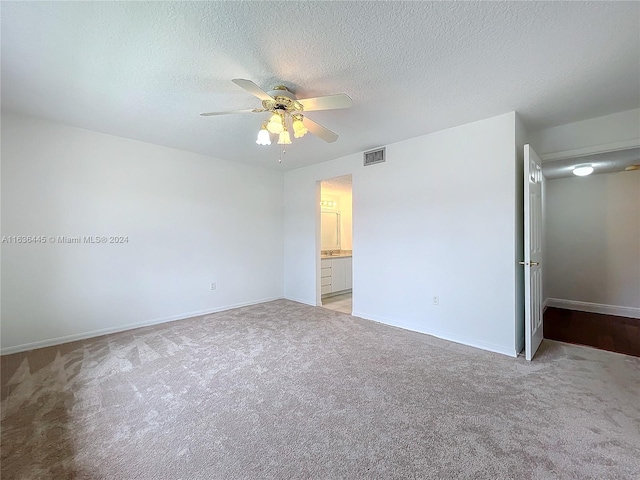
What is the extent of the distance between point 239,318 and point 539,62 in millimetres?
4287

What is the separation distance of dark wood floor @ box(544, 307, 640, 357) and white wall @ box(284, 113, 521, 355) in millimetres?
1237

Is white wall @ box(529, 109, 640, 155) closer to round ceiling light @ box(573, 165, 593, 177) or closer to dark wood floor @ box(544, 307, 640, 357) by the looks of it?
round ceiling light @ box(573, 165, 593, 177)

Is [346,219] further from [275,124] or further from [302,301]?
[275,124]

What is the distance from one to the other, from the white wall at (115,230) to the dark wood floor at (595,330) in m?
4.57

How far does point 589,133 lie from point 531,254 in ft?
5.10

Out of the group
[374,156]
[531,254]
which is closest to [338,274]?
[374,156]

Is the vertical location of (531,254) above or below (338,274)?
above

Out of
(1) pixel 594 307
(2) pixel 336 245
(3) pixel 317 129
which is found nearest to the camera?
(3) pixel 317 129

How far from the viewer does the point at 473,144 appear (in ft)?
9.93

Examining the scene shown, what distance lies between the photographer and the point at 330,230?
677cm

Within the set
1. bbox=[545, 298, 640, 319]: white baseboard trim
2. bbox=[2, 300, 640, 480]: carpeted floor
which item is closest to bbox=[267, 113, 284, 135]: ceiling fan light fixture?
bbox=[2, 300, 640, 480]: carpeted floor

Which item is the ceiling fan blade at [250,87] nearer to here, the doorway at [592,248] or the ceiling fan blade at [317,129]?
the ceiling fan blade at [317,129]

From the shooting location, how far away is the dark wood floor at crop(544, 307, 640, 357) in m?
3.02

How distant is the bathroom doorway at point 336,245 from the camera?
5262mm
